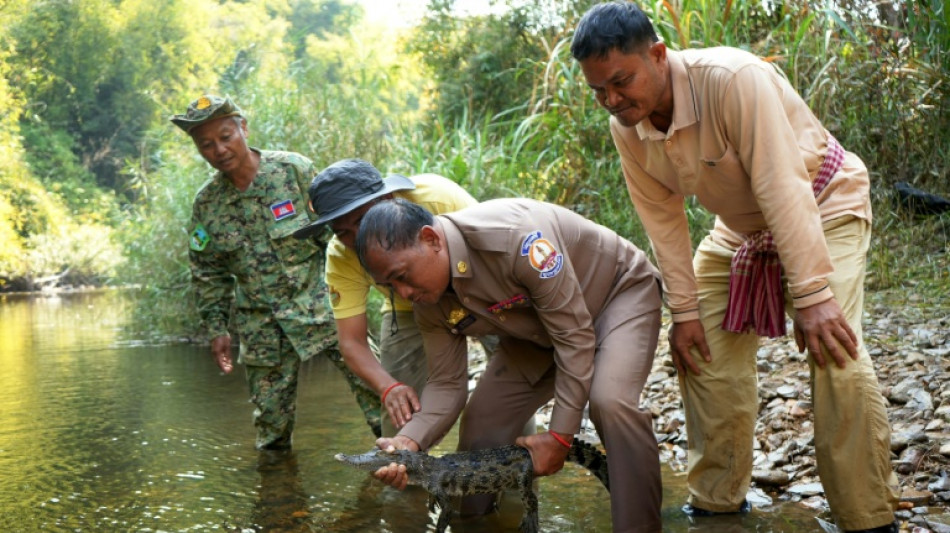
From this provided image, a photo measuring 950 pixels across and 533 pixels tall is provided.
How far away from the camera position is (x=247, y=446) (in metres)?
6.43

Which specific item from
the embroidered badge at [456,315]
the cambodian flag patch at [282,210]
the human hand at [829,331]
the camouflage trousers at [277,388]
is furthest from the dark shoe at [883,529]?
the cambodian flag patch at [282,210]

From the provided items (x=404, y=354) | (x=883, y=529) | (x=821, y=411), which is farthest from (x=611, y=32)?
(x=404, y=354)

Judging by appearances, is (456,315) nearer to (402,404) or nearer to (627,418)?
(402,404)

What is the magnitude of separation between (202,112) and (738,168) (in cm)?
325

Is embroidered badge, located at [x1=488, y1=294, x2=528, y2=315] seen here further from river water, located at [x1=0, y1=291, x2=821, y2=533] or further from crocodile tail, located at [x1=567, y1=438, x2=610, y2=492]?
river water, located at [x1=0, y1=291, x2=821, y2=533]

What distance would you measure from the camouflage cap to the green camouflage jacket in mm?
462

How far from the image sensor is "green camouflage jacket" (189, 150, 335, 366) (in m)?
5.86

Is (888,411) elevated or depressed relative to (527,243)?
depressed

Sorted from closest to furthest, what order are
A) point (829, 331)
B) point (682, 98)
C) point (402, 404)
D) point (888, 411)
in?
point (829, 331)
point (682, 98)
point (402, 404)
point (888, 411)

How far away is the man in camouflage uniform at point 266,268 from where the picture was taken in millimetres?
5844

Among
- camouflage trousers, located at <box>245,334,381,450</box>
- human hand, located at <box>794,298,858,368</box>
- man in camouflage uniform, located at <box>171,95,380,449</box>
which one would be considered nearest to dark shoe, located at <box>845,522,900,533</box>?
human hand, located at <box>794,298,858,368</box>

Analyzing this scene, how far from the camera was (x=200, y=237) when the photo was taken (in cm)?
591

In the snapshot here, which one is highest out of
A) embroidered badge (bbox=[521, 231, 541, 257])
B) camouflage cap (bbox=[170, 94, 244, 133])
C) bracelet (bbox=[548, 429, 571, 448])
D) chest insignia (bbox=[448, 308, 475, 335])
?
camouflage cap (bbox=[170, 94, 244, 133])

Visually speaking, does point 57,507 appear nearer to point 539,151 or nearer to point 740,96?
point 740,96
